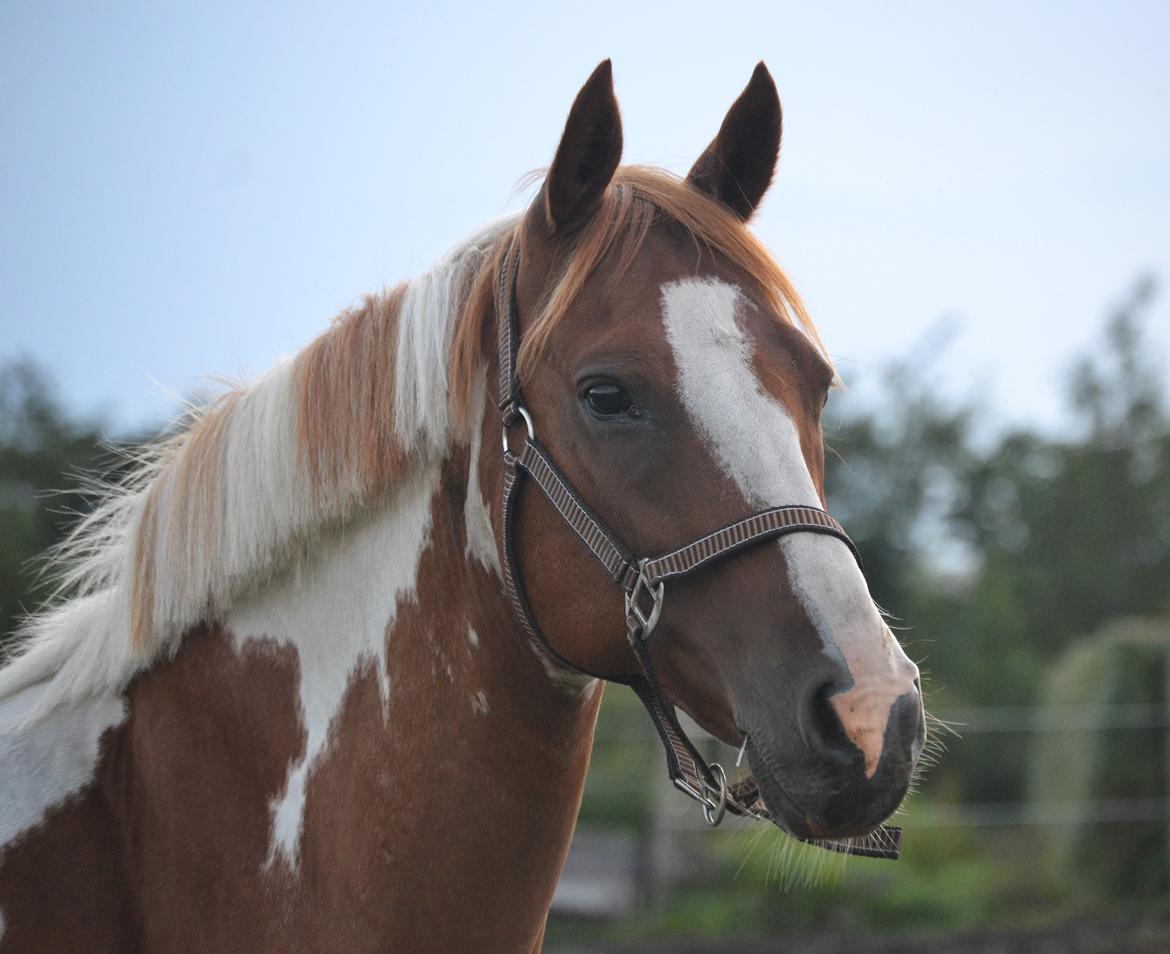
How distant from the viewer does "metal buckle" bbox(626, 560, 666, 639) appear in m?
1.87

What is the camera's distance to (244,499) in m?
2.27

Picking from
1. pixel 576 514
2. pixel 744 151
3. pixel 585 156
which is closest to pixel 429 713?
pixel 576 514

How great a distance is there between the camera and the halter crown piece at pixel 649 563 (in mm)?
1804

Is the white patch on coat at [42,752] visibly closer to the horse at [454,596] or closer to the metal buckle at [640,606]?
the horse at [454,596]

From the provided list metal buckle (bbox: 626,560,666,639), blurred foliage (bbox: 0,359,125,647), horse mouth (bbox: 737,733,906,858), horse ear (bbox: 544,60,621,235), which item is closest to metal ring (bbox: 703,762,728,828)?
horse mouth (bbox: 737,733,906,858)

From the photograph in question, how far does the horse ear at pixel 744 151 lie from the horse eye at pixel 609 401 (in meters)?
0.66

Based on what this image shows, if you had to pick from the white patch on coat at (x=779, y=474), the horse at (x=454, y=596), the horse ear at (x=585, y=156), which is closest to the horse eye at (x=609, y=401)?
the horse at (x=454, y=596)

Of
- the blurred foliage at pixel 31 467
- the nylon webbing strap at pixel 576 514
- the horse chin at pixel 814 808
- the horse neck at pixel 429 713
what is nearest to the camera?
the horse chin at pixel 814 808

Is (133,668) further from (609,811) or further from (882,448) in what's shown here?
(882,448)

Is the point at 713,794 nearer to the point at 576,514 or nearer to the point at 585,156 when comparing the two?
the point at 576,514

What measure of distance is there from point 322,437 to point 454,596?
45 centimetres

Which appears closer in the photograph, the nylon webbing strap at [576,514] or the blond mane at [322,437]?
the nylon webbing strap at [576,514]

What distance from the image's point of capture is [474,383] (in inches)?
88.0

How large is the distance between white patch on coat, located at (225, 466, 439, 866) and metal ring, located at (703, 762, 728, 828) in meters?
0.68
